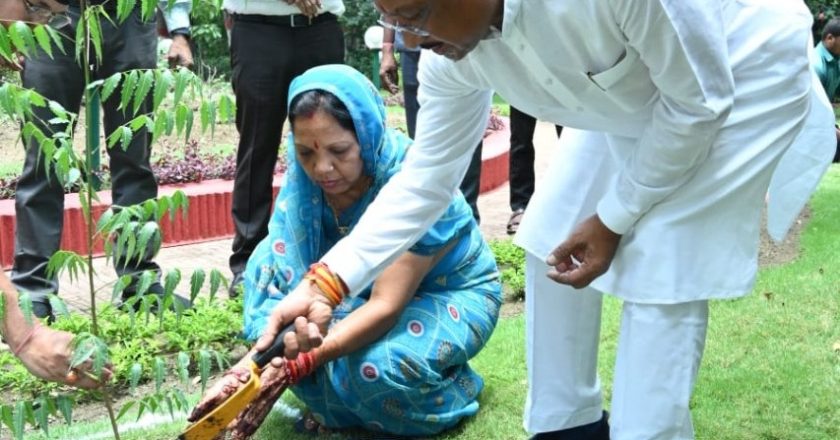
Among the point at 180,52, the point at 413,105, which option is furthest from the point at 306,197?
the point at 413,105

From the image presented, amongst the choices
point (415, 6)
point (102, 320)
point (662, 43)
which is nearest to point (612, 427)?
point (662, 43)

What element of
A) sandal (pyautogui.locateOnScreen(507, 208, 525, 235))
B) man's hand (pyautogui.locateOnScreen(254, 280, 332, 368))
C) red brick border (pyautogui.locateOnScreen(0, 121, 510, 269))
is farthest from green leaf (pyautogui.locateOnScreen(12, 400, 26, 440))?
sandal (pyautogui.locateOnScreen(507, 208, 525, 235))

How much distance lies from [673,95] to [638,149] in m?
0.19

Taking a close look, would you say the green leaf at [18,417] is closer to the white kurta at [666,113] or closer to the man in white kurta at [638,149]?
the man in white kurta at [638,149]

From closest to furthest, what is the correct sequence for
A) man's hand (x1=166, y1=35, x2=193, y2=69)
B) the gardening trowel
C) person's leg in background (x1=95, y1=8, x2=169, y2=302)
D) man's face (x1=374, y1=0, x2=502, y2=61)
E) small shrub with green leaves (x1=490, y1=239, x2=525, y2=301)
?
man's face (x1=374, y1=0, x2=502, y2=61)
the gardening trowel
person's leg in background (x1=95, y1=8, x2=169, y2=302)
small shrub with green leaves (x1=490, y1=239, x2=525, y2=301)
man's hand (x1=166, y1=35, x2=193, y2=69)

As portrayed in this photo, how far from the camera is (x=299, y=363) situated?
2959mm

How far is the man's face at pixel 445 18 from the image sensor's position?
2.00m

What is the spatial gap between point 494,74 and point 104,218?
0.86 meters

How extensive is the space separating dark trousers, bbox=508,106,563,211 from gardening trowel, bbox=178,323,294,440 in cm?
375

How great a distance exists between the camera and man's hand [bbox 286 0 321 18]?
15.4ft

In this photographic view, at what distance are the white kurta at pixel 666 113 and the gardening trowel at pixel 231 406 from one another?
0.83ft

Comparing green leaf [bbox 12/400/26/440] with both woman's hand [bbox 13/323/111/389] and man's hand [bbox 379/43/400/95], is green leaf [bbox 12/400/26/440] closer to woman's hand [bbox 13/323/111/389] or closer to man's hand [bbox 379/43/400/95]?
woman's hand [bbox 13/323/111/389]

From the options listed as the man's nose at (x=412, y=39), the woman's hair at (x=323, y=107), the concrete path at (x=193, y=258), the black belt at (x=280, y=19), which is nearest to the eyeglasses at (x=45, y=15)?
the woman's hair at (x=323, y=107)

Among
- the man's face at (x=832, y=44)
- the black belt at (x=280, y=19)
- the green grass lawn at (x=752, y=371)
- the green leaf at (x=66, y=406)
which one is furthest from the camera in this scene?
the man's face at (x=832, y=44)
